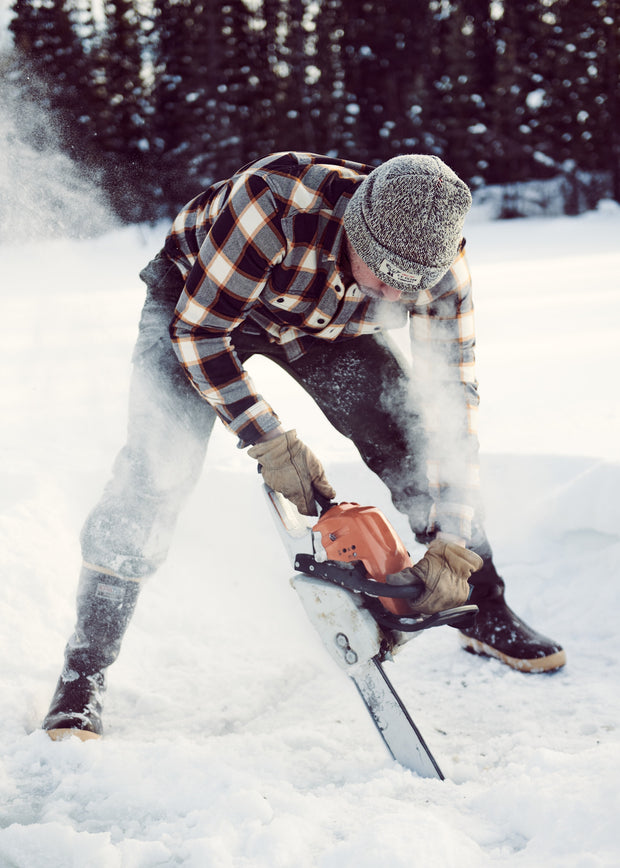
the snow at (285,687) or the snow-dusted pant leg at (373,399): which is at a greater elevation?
the snow-dusted pant leg at (373,399)

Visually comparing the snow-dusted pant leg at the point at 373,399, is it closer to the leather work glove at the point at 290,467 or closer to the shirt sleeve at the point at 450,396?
the shirt sleeve at the point at 450,396

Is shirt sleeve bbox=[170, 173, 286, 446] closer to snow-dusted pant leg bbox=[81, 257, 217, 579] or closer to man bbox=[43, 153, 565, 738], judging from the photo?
man bbox=[43, 153, 565, 738]

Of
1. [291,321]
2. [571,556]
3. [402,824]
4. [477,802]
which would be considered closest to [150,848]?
[402,824]

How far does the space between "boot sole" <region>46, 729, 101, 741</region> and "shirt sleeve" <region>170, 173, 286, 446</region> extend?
0.84 m

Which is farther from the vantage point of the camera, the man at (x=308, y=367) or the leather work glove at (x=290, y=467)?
the leather work glove at (x=290, y=467)

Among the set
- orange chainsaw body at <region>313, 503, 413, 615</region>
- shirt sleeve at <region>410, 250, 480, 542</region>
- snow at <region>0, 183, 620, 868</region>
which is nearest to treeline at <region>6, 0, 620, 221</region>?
snow at <region>0, 183, 620, 868</region>

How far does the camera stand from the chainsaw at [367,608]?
146 cm

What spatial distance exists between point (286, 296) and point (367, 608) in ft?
2.48

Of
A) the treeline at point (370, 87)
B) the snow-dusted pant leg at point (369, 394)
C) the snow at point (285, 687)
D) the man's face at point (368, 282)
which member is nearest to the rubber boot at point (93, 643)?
the snow at point (285, 687)

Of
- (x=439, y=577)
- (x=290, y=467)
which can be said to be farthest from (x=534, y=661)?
(x=290, y=467)

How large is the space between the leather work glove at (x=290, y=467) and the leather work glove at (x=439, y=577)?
0.29 metres

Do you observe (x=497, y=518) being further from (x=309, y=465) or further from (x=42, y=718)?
(x=42, y=718)

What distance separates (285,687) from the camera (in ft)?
6.53

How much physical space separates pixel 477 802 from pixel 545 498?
1.48 meters
